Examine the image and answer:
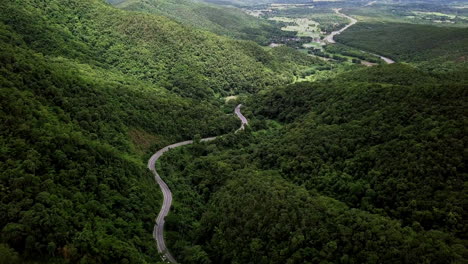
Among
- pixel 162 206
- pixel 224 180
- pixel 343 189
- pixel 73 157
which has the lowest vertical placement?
pixel 162 206

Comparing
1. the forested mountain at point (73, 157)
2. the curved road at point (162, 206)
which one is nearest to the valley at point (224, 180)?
the forested mountain at point (73, 157)

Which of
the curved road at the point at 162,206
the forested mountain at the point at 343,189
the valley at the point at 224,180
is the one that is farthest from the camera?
the curved road at the point at 162,206

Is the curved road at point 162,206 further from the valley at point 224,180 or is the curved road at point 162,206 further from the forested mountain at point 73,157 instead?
the forested mountain at point 73,157

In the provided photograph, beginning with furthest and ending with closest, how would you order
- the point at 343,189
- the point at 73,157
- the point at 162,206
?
the point at 162,206 < the point at 343,189 < the point at 73,157

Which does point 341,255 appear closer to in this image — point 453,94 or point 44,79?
point 453,94

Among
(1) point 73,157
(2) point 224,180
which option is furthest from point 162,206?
(1) point 73,157

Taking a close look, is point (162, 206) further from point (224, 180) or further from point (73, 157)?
point (73, 157)

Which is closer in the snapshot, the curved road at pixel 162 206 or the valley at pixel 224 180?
the valley at pixel 224 180

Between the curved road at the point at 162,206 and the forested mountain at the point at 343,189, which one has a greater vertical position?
the forested mountain at the point at 343,189

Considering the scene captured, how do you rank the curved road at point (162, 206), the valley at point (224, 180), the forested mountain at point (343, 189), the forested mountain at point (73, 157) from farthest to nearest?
the curved road at point (162, 206) < the forested mountain at point (343, 189) < the valley at point (224, 180) < the forested mountain at point (73, 157)

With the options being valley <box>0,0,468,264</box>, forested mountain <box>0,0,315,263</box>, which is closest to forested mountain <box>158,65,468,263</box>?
valley <box>0,0,468,264</box>

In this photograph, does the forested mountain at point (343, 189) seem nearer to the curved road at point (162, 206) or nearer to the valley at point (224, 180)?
the valley at point (224, 180)
